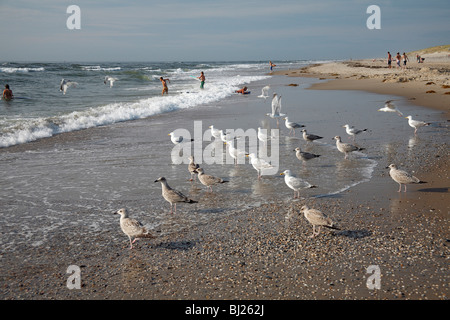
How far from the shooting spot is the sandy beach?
14.2 feet

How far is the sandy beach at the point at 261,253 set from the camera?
171 inches

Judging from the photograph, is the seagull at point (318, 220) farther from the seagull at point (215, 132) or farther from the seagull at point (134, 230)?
the seagull at point (215, 132)

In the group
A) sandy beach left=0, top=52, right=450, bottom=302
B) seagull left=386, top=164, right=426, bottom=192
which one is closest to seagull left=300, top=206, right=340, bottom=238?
sandy beach left=0, top=52, right=450, bottom=302

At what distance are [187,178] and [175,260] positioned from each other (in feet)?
13.2

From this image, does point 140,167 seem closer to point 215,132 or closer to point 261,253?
point 215,132

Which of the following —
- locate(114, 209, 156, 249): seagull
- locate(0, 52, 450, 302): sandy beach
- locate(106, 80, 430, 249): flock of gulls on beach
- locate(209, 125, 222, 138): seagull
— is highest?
locate(209, 125, 222, 138): seagull

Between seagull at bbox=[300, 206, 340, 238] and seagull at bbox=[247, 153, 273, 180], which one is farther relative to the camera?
seagull at bbox=[247, 153, 273, 180]

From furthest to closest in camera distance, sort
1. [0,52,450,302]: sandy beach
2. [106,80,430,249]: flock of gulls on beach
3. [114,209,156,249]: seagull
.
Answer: [106,80,430,249]: flock of gulls on beach → [114,209,156,249]: seagull → [0,52,450,302]: sandy beach

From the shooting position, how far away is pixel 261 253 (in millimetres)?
5168

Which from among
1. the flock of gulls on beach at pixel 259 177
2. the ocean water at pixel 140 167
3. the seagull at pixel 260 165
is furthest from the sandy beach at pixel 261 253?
the seagull at pixel 260 165

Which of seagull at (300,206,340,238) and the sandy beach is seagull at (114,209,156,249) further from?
seagull at (300,206,340,238)
